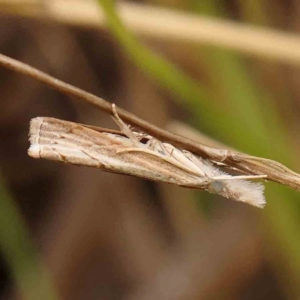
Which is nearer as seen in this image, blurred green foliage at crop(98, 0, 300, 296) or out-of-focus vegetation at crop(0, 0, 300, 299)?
blurred green foliage at crop(98, 0, 300, 296)

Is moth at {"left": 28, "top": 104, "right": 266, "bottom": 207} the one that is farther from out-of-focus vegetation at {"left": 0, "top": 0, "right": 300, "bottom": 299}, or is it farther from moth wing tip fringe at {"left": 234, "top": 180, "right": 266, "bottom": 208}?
out-of-focus vegetation at {"left": 0, "top": 0, "right": 300, "bottom": 299}

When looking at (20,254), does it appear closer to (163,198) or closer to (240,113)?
(163,198)

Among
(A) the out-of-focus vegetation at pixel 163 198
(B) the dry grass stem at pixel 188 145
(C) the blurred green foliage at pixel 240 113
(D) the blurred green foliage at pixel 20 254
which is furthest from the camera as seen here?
(D) the blurred green foliage at pixel 20 254

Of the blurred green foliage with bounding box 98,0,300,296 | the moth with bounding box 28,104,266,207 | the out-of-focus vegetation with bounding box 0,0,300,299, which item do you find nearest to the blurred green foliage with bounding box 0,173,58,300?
the out-of-focus vegetation with bounding box 0,0,300,299

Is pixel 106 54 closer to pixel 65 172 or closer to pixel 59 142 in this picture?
pixel 65 172

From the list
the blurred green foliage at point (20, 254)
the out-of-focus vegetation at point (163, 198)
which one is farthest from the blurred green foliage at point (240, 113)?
the blurred green foliage at point (20, 254)

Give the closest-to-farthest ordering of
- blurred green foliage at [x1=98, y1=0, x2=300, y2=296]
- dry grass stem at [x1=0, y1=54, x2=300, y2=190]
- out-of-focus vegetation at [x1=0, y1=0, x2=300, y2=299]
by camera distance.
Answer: dry grass stem at [x1=0, y1=54, x2=300, y2=190] → blurred green foliage at [x1=98, y1=0, x2=300, y2=296] → out-of-focus vegetation at [x1=0, y1=0, x2=300, y2=299]

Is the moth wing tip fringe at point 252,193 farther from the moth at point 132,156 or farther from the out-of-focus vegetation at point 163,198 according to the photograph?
the out-of-focus vegetation at point 163,198
